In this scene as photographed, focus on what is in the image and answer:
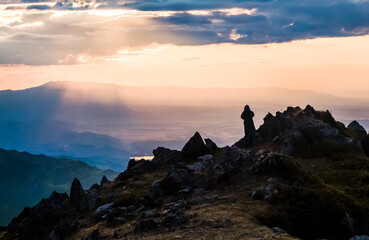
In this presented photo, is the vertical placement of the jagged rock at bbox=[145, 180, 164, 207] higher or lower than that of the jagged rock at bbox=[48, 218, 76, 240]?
higher

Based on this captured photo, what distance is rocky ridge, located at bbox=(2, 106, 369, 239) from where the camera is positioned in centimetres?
3812

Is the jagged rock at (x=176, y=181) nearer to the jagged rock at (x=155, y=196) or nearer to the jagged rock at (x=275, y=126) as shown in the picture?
the jagged rock at (x=155, y=196)

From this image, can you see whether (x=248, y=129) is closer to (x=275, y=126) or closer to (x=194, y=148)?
(x=275, y=126)

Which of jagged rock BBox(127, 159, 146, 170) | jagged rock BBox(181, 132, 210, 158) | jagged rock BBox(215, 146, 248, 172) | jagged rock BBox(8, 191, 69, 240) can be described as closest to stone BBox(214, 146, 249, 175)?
jagged rock BBox(215, 146, 248, 172)

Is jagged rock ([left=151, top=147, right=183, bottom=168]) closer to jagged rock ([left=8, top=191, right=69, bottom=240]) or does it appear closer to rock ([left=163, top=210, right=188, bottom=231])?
jagged rock ([left=8, top=191, right=69, bottom=240])

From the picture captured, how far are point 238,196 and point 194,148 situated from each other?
25660 millimetres


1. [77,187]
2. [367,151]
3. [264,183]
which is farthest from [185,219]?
[367,151]

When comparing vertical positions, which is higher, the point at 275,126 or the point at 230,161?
the point at 275,126

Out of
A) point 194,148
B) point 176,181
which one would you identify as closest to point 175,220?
point 176,181

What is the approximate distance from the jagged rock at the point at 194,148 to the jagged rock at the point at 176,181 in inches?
581

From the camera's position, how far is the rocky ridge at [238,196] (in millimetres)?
38125

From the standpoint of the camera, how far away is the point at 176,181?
5291cm

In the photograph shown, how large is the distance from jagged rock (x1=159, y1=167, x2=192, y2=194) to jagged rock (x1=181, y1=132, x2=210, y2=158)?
1477 centimetres

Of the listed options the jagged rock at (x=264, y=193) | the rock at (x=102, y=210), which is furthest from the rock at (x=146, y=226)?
the rock at (x=102, y=210)
